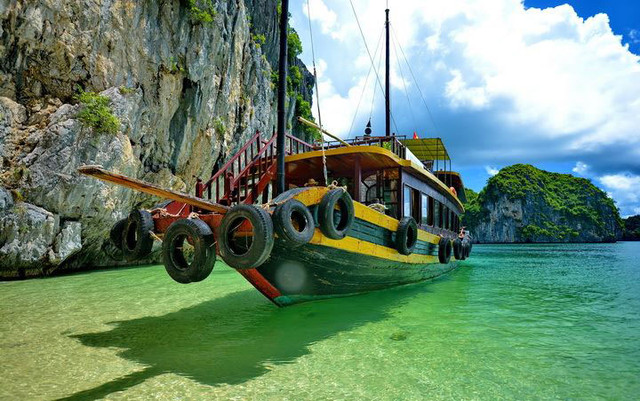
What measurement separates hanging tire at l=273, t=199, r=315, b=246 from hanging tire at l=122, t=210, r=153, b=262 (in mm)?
1995

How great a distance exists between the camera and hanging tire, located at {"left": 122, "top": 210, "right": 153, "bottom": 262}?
505cm

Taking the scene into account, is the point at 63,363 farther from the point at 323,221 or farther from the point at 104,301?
the point at 104,301

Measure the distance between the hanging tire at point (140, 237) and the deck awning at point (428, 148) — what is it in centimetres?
1076

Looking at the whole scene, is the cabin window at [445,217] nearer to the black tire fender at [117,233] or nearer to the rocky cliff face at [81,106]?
the black tire fender at [117,233]

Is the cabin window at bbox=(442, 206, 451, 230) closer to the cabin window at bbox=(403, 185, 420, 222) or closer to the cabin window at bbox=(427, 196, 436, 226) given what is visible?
the cabin window at bbox=(427, 196, 436, 226)

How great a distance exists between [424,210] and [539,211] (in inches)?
3587

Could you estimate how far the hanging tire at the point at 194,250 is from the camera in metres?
4.40

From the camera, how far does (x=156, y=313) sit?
593 cm

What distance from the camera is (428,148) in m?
14.3

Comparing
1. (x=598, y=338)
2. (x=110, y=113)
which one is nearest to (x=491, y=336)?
(x=598, y=338)

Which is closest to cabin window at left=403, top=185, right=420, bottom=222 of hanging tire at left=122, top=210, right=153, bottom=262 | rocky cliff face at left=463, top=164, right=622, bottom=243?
hanging tire at left=122, top=210, right=153, bottom=262

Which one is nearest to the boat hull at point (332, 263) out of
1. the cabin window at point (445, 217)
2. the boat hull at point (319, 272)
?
the boat hull at point (319, 272)

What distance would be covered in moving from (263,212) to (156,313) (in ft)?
10.3

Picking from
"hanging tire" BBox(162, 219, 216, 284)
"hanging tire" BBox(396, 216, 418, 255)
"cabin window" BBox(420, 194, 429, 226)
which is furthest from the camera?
"cabin window" BBox(420, 194, 429, 226)
